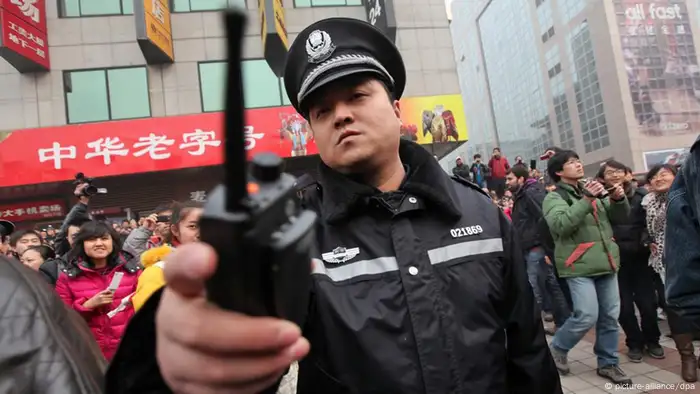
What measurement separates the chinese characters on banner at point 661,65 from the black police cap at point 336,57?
171 feet

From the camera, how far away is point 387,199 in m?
1.34

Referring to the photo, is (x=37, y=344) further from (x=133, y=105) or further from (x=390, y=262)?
(x=133, y=105)

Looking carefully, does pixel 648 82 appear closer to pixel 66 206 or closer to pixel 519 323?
pixel 66 206

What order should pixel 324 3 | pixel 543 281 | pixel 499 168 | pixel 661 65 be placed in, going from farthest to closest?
1. pixel 661 65
2. pixel 324 3
3. pixel 499 168
4. pixel 543 281

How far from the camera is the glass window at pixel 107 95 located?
12.7 m

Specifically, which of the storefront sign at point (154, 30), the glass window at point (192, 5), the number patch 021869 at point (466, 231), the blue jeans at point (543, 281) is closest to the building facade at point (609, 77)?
the glass window at point (192, 5)

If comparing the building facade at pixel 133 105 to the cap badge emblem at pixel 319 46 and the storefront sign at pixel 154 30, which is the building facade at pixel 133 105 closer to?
the storefront sign at pixel 154 30

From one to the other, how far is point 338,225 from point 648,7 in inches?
2349

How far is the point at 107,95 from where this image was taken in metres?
12.8

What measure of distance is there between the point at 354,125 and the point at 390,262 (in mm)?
392

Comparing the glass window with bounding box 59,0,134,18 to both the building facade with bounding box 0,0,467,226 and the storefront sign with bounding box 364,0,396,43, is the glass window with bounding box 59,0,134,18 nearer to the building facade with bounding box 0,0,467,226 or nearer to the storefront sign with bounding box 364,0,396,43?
the building facade with bounding box 0,0,467,226

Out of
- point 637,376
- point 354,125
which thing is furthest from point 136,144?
point 354,125

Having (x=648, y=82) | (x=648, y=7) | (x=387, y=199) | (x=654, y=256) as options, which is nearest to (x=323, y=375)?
(x=387, y=199)

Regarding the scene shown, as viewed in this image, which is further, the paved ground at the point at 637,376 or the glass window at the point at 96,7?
the glass window at the point at 96,7
